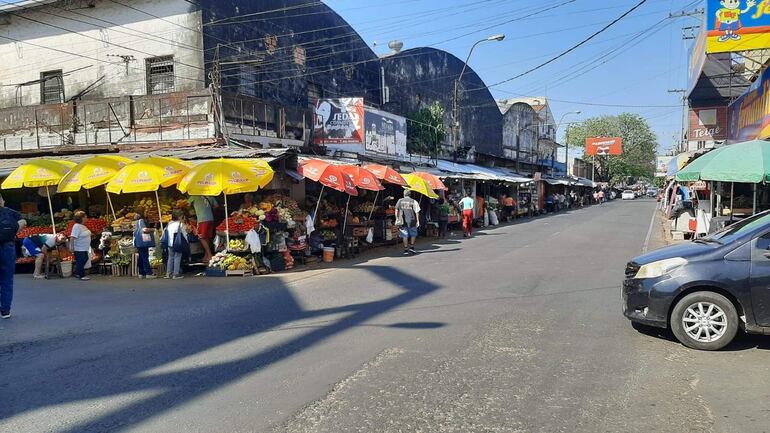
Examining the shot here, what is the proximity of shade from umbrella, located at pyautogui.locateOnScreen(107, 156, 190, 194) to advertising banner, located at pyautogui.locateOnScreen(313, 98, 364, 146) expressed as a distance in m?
9.02

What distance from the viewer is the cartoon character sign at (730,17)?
12.0 m

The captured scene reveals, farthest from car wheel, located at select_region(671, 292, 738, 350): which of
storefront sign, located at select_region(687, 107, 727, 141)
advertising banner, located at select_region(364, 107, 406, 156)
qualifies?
storefront sign, located at select_region(687, 107, 727, 141)

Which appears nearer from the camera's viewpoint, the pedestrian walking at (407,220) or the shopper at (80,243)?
the shopper at (80,243)

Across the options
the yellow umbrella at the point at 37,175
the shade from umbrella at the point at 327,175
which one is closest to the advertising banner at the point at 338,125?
the shade from umbrella at the point at 327,175

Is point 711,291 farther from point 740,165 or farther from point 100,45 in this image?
point 100,45

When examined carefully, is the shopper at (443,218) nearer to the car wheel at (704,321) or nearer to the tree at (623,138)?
the car wheel at (704,321)

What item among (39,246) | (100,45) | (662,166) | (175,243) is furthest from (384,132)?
(662,166)

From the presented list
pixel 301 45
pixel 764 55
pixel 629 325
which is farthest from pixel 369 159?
pixel 629 325

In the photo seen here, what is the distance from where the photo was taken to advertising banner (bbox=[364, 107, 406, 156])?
21.0 m

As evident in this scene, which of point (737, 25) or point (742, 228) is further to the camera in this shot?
point (737, 25)

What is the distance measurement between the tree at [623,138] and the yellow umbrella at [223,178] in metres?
68.4

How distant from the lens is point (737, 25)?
12016mm

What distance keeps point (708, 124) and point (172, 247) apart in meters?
20.4

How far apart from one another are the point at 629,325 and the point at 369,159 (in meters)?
15.5
